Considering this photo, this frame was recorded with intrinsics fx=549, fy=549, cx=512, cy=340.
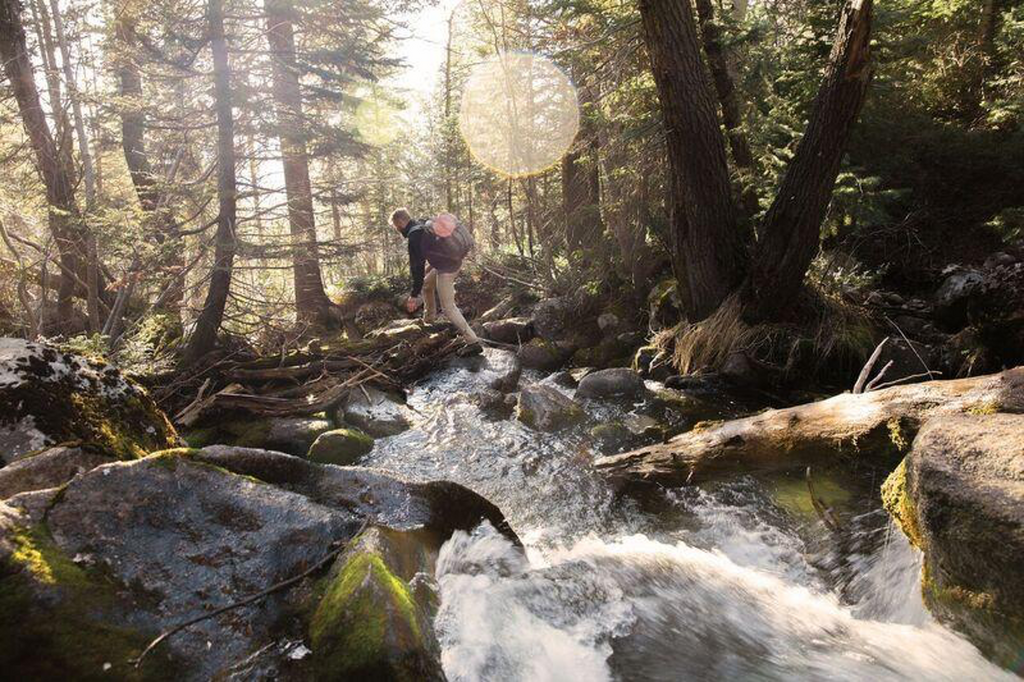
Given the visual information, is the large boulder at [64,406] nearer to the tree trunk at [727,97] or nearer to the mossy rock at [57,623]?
the mossy rock at [57,623]

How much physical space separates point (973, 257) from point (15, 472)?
1167 cm

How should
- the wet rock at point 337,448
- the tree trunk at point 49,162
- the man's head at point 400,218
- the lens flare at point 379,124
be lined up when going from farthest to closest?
1. the lens flare at point 379,124
2. the man's head at point 400,218
3. the tree trunk at point 49,162
4. the wet rock at point 337,448

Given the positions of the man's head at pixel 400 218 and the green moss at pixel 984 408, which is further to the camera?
the man's head at pixel 400 218

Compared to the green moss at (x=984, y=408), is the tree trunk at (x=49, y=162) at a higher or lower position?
Answer: higher

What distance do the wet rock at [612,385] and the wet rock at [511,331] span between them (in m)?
3.93

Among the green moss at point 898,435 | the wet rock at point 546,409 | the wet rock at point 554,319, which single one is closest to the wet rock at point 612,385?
the wet rock at point 546,409

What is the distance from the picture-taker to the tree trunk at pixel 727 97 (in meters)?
8.35

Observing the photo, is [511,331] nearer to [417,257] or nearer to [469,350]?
[469,350]

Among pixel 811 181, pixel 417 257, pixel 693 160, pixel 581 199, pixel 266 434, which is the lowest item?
pixel 266 434

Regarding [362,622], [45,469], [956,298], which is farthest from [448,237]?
[362,622]

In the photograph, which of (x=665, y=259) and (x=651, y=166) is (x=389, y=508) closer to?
(x=651, y=166)

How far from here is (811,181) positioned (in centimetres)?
596

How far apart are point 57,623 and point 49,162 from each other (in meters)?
9.06

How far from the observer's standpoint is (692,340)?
7.48 m
